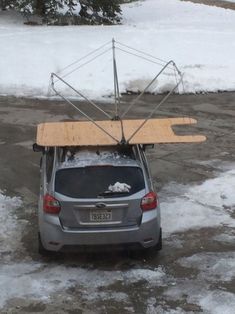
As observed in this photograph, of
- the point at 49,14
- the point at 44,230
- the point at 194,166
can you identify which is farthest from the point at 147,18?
the point at 44,230

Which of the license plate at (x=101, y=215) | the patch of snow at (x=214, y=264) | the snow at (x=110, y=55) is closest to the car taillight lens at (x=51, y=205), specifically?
the license plate at (x=101, y=215)

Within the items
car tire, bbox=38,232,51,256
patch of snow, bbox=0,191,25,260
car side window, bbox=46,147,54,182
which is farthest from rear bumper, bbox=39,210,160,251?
patch of snow, bbox=0,191,25,260

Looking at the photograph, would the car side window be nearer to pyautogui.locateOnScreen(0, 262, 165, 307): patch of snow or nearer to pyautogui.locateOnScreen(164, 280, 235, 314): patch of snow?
pyautogui.locateOnScreen(0, 262, 165, 307): patch of snow

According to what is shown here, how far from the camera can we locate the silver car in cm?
789

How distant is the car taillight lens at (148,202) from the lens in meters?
8.02

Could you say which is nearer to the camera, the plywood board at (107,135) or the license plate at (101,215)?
the license plate at (101,215)

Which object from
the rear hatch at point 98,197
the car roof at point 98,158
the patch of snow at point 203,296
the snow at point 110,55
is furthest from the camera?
the snow at point 110,55

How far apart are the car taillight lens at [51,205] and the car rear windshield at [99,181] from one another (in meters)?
0.15

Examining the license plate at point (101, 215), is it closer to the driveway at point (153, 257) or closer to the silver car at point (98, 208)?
the silver car at point (98, 208)

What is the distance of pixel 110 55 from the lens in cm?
2158

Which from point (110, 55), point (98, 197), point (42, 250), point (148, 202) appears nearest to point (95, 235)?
point (98, 197)

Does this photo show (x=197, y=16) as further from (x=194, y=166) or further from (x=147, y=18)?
(x=194, y=166)

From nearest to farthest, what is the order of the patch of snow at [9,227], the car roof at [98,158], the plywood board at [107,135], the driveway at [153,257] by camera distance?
the driveway at [153,257] → the car roof at [98,158] → the plywood board at [107,135] → the patch of snow at [9,227]

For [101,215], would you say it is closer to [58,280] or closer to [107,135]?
[58,280]
